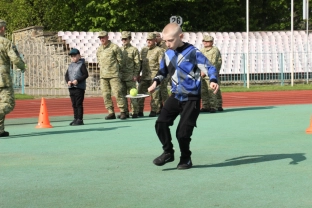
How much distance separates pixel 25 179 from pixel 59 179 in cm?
39

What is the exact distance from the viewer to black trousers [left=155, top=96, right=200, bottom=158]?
360 inches

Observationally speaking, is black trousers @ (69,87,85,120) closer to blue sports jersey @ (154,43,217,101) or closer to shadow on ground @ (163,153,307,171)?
shadow on ground @ (163,153,307,171)

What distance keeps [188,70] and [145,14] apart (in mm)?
36760

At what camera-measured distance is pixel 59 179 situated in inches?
337

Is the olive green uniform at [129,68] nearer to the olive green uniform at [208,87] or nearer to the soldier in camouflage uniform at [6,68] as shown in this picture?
the olive green uniform at [208,87]

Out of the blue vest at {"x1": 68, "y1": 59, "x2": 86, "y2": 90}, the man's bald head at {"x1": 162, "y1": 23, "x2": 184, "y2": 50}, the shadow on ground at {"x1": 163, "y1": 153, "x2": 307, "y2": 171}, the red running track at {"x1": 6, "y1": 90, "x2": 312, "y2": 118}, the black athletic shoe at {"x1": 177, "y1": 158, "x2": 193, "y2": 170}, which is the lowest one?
the red running track at {"x1": 6, "y1": 90, "x2": 312, "y2": 118}

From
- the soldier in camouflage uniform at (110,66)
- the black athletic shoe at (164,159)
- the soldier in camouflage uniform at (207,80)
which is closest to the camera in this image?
the black athletic shoe at (164,159)

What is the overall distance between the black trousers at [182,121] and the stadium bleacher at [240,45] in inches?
1003

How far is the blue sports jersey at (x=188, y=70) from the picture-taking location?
9.14 metres

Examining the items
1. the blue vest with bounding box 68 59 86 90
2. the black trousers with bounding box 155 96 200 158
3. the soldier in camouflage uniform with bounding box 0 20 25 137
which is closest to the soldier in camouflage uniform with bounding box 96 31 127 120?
the blue vest with bounding box 68 59 86 90

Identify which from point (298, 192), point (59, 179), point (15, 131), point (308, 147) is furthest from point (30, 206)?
point (15, 131)

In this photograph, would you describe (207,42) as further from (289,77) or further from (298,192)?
(289,77)

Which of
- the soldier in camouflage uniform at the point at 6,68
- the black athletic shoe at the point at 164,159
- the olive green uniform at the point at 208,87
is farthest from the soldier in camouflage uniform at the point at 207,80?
the black athletic shoe at the point at 164,159

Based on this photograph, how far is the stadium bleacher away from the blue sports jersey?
25.5 meters
